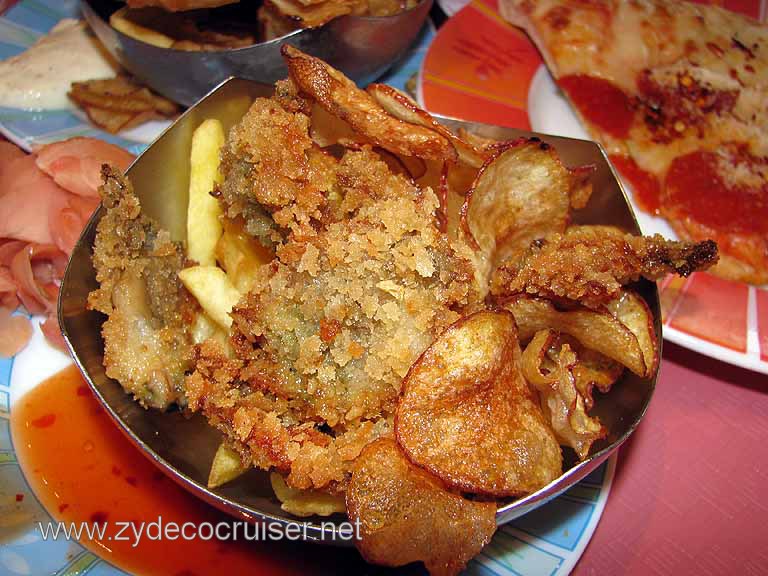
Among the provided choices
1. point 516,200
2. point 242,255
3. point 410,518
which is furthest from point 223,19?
point 410,518

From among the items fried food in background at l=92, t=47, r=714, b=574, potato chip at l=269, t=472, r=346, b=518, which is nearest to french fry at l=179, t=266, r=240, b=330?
fried food in background at l=92, t=47, r=714, b=574

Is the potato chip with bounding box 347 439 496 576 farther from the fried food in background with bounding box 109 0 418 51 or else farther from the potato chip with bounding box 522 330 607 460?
the fried food in background with bounding box 109 0 418 51

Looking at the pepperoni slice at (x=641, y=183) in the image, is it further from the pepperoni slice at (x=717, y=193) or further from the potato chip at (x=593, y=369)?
the potato chip at (x=593, y=369)

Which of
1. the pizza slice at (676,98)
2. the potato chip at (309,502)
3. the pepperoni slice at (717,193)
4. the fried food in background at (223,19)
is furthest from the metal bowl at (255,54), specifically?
the potato chip at (309,502)

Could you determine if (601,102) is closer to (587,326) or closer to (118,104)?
(587,326)

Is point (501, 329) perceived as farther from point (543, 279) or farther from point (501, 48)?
point (501, 48)

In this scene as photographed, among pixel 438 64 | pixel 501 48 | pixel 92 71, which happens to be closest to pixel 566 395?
pixel 438 64
